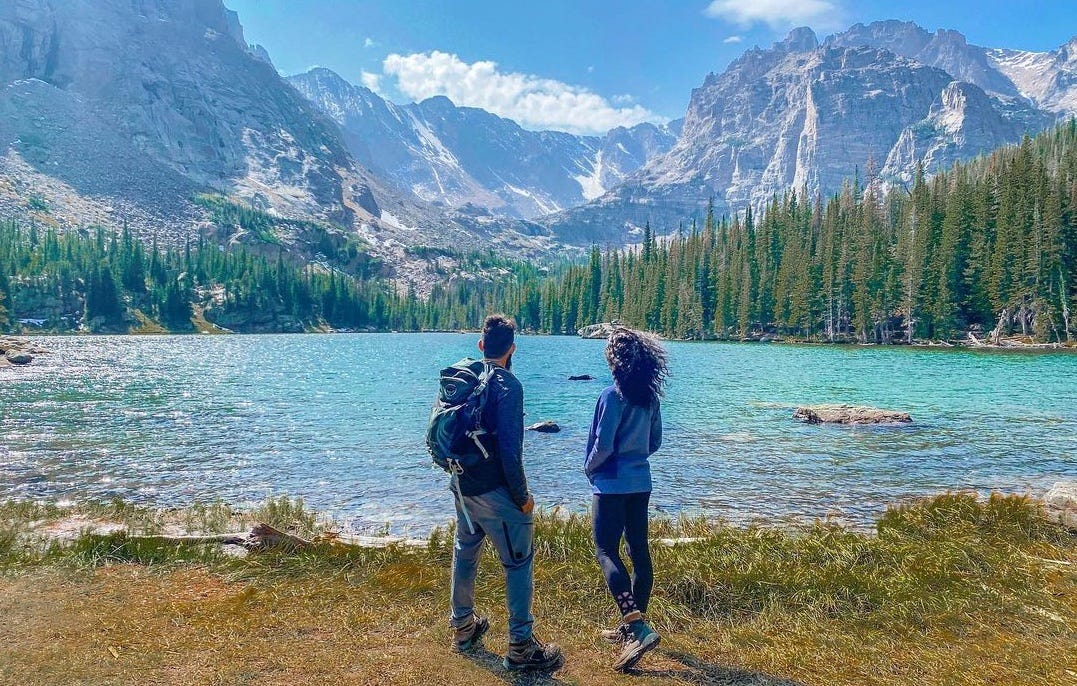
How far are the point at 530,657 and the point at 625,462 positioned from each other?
7.76ft

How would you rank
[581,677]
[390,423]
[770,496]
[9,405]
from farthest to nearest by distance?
[9,405]
[390,423]
[770,496]
[581,677]

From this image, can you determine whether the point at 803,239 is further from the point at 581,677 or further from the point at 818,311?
the point at 581,677

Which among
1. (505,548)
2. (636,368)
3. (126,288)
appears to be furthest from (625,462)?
(126,288)

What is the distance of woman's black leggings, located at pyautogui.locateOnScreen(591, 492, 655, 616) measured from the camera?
6.90 meters

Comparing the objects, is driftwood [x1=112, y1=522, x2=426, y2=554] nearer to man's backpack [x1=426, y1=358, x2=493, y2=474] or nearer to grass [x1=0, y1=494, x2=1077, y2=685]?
grass [x1=0, y1=494, x2=1077, y2=685]

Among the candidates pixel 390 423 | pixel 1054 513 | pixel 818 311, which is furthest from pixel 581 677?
pixel 818 311

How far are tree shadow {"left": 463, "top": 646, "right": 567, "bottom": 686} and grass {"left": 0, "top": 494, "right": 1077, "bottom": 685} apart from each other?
25 millimetres

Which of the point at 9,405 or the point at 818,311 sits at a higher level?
the point at 818,311

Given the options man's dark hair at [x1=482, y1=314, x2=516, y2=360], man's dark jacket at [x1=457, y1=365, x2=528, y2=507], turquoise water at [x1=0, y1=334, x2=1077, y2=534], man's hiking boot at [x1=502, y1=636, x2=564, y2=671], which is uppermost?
man's dark hair at [x1=482, y1=314, x2=516, y2=360]

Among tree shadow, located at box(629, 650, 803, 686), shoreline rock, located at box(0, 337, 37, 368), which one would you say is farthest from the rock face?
shoreline rock, located at box(0, 337, 37, 368)

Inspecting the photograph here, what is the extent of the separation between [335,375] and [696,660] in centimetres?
5705

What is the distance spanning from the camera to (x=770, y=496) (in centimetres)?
1684

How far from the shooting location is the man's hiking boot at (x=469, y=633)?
686 centimetres

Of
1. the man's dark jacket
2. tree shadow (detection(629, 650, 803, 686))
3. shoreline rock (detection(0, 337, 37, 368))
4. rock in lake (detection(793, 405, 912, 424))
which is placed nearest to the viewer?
tree shadow (detection(629, 650, 803, 686))
